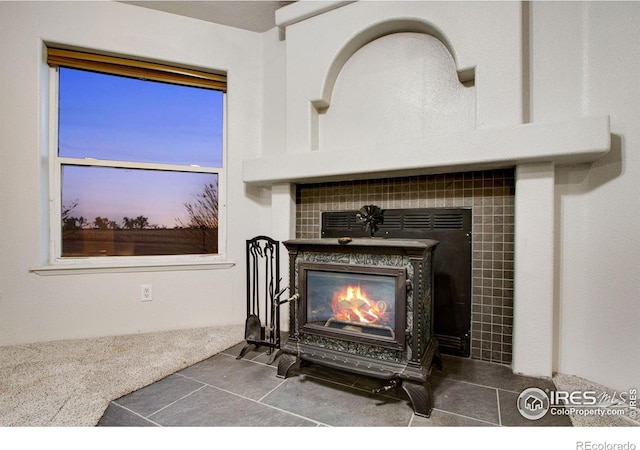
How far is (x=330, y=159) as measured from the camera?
1987 millimetres

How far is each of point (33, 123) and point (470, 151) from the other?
2.86 m

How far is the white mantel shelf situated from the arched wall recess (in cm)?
26

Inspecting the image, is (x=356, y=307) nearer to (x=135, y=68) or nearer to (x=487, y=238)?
(x=487, y=238)

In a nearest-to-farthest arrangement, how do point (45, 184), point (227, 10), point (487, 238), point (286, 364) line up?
point (286, 364) → point (487, 238) → point (45, 184) → point (227, 10)

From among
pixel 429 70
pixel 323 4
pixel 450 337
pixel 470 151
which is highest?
pixel 323 4

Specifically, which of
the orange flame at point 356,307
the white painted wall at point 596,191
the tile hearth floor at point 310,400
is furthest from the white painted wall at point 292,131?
the orange flame at point 356,307

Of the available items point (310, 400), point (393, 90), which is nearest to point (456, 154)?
point (393, 90)

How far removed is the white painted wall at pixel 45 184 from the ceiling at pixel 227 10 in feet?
0.19

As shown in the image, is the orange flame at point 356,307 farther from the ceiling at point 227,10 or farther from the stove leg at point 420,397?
the ceiling at point 227,10

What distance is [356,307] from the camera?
160 cm

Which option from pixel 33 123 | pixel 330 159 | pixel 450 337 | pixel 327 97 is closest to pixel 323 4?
pixel 327 97

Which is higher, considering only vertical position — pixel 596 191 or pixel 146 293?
pixel 596 191

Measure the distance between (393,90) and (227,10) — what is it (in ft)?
4.73
